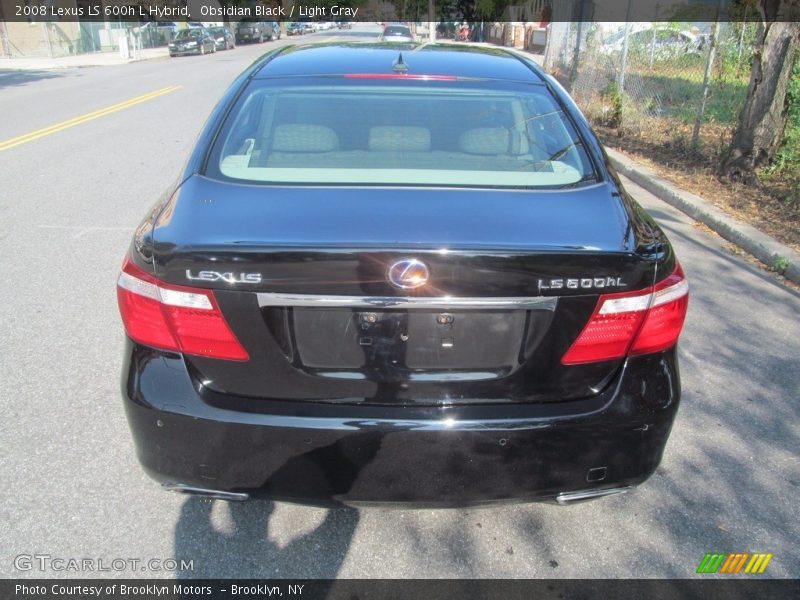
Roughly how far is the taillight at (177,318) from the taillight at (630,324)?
106 centimetres

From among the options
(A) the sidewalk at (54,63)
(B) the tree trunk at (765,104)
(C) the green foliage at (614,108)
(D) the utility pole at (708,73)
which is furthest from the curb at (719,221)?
(A) the sidewalk at (54,63)

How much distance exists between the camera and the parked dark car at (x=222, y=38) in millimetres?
39938

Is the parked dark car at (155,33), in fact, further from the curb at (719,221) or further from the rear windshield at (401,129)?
the rear windshield at (401,129)

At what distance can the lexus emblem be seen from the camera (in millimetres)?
1953

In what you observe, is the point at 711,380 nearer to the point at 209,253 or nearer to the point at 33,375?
the point at 209,253

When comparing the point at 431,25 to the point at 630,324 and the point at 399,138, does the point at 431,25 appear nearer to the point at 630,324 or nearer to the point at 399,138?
the point at 399,138

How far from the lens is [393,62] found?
3.12m

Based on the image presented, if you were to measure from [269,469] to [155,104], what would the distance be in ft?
47.5

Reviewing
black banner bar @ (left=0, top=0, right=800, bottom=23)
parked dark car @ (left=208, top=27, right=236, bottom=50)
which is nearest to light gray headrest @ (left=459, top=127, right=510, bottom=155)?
black banner bar @ (left=0, top=0, right=800, bottom=23)

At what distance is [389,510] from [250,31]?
2117 inches

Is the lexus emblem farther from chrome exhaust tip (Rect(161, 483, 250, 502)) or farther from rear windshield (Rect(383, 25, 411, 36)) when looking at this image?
rear windshield (Rect(383, 25, 411, 36))

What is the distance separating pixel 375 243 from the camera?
1980 mm

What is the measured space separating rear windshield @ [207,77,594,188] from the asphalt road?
136 cm

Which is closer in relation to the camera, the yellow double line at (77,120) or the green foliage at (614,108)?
the yellow double line at (77,120)
